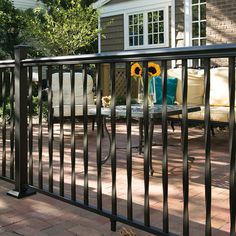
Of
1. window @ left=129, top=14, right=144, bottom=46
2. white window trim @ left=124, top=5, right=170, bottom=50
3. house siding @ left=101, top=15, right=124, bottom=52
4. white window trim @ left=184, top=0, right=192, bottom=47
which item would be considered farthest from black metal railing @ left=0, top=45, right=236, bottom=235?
house siding @ left=101, top=15, right=124, bottom=52

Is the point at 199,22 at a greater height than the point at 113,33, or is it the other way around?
the point at 113,33

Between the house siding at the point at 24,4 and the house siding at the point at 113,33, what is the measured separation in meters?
7.81

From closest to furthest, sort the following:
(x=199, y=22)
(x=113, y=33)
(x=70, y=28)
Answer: (x=199, y=22) → (x=113, y=33) → (x=70, y=28)

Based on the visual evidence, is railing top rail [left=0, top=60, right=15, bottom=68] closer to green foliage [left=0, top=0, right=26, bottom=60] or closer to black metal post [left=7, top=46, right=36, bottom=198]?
black metal post [left=7, top=46, right=36, bottom=198]

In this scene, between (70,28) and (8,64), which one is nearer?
(8,64)

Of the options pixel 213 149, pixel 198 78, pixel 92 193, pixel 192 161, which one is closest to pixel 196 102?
pixel 198 78

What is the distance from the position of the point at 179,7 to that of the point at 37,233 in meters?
7.75

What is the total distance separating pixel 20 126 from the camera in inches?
119

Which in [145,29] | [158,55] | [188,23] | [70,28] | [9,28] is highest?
[9,28]

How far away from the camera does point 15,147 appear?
3.08 metres

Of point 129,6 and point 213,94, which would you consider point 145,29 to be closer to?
point 129,6

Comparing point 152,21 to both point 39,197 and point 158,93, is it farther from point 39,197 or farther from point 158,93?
point 39,197

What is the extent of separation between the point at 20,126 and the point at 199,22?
676 centimetres

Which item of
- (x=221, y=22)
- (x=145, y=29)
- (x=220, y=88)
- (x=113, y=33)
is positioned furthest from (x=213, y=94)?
(x=113, y=33)
